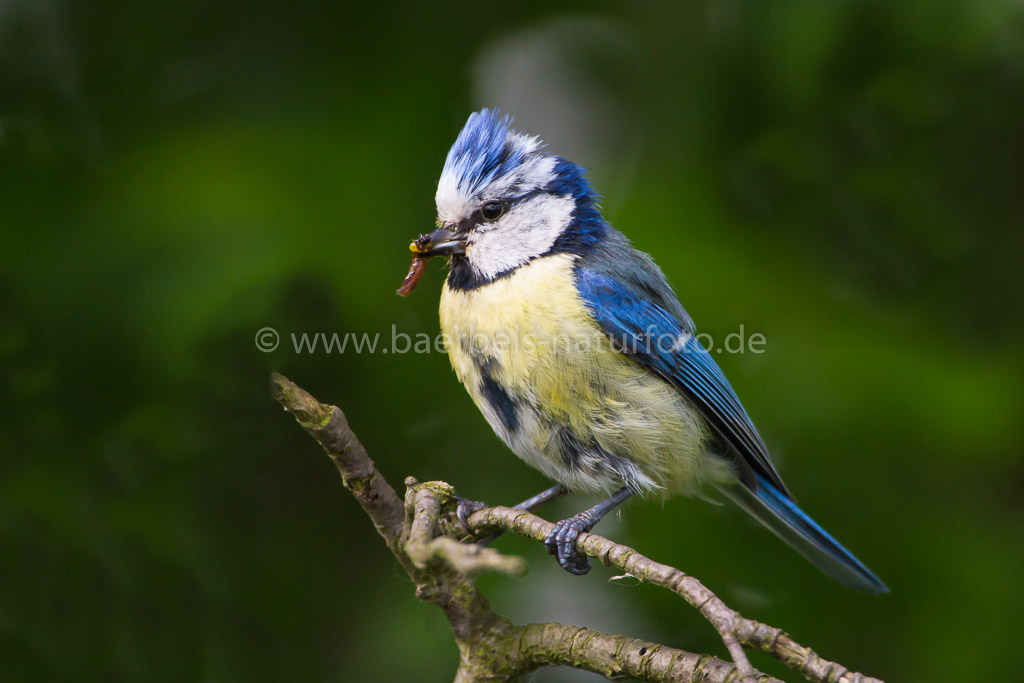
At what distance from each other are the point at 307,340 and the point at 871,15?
5.51 ft

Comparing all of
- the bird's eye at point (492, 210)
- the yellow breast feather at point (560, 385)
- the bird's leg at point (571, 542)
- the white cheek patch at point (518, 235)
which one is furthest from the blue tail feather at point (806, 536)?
the bird's eye at point (492, 210)

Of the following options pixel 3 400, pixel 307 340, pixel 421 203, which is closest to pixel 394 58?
pixel 421 203

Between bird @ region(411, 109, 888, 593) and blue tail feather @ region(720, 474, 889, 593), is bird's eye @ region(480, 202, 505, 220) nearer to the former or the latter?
bird @ region(411, 109, 888, 593)

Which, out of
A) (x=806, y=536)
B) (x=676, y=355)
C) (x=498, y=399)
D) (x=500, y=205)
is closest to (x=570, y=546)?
(x=498, y=399)

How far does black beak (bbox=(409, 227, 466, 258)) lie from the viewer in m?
1.93

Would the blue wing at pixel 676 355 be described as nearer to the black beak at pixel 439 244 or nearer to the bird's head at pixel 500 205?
the bird's head at pixel 500 205

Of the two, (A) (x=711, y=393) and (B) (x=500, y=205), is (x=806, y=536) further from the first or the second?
(B) (x=500, y=205)

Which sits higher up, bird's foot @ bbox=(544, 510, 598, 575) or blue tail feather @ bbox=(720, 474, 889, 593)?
blue tail feather @ bbox=(720, 474, 889, 593)

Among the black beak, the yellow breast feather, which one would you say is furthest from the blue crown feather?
the yellow breast feather

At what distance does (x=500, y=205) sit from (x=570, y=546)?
810mm

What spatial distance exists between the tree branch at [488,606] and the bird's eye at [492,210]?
74 cm

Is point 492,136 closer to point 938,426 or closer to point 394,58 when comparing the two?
point 394,58

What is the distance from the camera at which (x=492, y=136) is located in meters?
1.96

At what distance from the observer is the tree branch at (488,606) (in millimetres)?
1073
